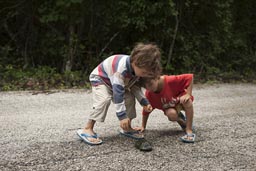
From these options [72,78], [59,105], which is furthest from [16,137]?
[72,78]

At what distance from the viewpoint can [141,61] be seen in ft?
8.69

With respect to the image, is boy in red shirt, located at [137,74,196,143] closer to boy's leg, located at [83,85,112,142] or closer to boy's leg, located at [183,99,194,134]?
boy's leg, located at [183,99,194,134]

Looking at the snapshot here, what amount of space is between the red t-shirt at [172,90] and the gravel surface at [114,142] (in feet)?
1.15

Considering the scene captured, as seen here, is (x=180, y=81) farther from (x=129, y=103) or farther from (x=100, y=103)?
(x=100, y=103)

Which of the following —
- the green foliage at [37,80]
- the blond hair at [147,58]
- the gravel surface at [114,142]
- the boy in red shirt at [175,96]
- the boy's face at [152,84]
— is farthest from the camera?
the green foliage at [37,80]

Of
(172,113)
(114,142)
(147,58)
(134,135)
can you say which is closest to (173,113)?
(172,113)

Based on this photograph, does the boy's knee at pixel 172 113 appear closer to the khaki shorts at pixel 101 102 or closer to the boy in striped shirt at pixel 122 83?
the boy in striped shirt at pixel 122 83

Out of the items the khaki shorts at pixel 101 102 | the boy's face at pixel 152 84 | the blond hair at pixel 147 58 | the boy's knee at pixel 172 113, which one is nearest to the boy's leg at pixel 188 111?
the boy's knee at pixel 172 113

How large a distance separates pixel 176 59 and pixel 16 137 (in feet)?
20.8

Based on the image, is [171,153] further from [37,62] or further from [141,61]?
[37,62]

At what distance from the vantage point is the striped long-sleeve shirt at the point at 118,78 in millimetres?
2701

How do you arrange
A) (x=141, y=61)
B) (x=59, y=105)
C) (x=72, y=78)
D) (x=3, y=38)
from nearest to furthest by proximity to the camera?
(x=141, y=61) < (x=59, y=105) < (x=72, y=78) < (x=3, y=38)

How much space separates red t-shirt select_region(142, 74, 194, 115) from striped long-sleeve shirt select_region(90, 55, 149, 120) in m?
0.19

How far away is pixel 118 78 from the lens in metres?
2.73
